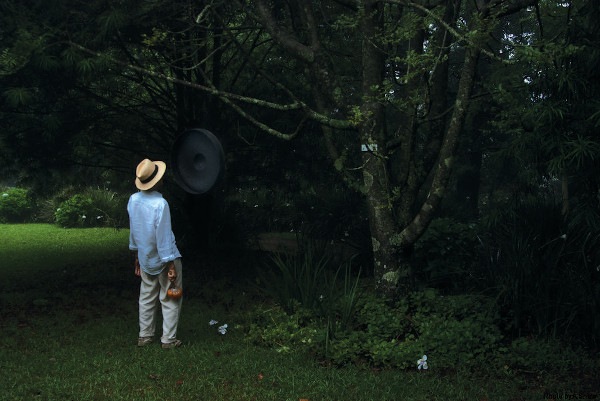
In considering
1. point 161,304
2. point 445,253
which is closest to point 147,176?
point 161,304

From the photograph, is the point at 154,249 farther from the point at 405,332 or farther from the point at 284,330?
the point at 405,332

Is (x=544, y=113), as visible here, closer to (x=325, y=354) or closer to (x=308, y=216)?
(x=325, y=354)

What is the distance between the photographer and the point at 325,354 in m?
6.88

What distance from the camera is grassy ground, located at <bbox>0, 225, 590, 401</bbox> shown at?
5773 millimetres

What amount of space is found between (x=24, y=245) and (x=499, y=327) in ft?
40.5

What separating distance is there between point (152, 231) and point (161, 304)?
792 millimetres

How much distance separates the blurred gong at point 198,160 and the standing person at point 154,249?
1.53 metres

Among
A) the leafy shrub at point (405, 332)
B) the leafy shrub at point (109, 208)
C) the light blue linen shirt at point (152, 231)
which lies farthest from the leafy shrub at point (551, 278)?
the leafy shrub at point (109, 208)

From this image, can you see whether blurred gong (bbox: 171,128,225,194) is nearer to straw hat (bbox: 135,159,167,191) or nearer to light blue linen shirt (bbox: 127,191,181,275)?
straw hat (bbox: 135,159,167,191)

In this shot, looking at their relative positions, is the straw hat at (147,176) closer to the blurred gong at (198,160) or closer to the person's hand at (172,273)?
the person's hand at (172,273)

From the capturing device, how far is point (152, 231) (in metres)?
7.25

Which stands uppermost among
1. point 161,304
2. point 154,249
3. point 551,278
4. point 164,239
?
point 164,239

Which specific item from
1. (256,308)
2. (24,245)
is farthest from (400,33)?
(24,245)

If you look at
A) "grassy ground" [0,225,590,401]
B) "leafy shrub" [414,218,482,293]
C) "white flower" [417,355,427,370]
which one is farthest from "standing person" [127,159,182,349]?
"leafy shrub" [414,218,482,293]
